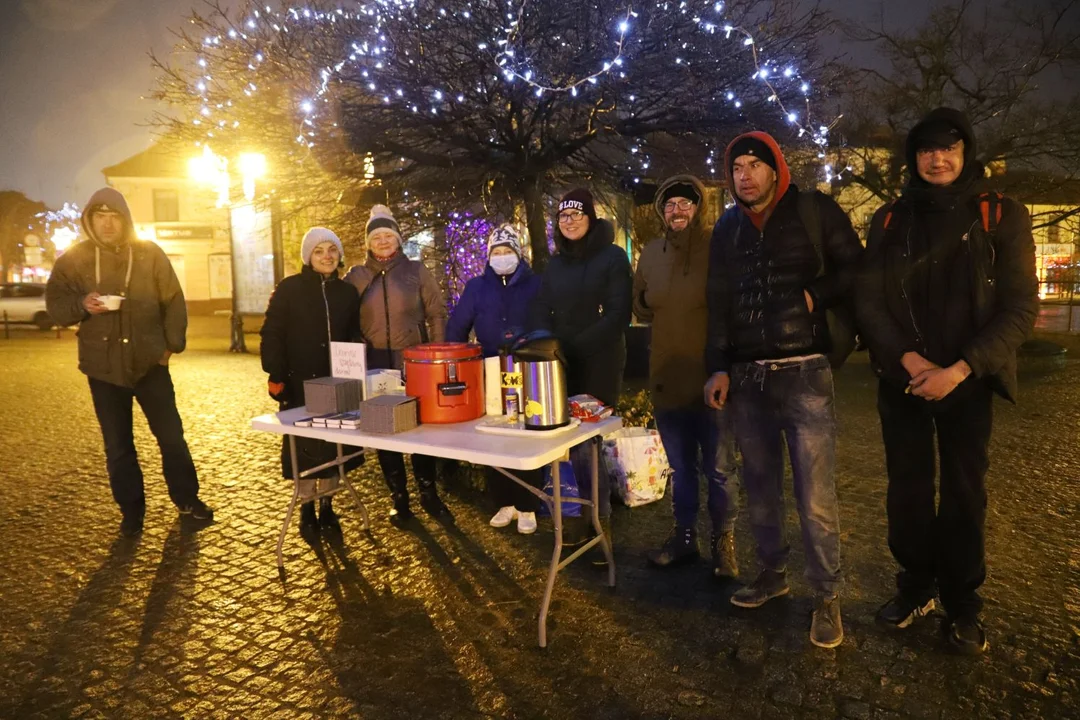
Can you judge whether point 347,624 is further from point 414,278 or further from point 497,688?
point 414,278

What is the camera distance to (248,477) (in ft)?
20.4

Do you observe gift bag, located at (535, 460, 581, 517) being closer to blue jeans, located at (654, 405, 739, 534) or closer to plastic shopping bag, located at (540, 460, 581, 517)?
Result: plastic shopping bag, located at (540, 460, 581, 517)

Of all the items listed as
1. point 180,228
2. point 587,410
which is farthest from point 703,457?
point 180,228

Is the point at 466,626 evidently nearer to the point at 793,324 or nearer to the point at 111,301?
the point at 793,324

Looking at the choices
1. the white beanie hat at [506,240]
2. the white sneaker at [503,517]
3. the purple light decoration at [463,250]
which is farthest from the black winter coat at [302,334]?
the purple light decoration at [463,250]

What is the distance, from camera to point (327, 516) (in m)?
4.93

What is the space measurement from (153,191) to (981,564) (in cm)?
4123

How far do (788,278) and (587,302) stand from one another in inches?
50.1

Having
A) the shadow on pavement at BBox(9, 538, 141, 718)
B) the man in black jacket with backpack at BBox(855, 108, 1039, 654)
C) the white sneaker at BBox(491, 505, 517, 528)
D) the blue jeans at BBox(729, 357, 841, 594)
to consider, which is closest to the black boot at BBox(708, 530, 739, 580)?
the blue jeans at BBox(729, 357, 841, 594)

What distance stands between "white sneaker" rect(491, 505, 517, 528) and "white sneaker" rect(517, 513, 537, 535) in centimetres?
11

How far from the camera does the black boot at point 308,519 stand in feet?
15.8

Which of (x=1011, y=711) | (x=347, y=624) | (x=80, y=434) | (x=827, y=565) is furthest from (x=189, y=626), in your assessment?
(x=80, y=434)

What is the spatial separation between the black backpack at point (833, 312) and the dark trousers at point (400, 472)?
2945 millimetres

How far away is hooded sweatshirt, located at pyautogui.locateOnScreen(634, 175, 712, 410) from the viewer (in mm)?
3686
